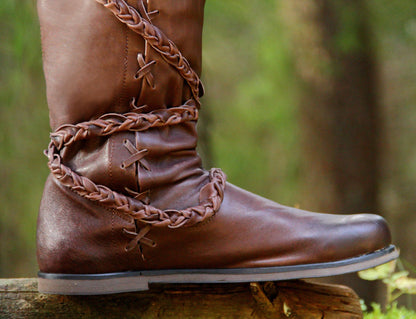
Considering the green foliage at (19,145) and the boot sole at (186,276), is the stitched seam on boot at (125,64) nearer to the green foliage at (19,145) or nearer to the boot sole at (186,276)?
the boot sole at (186,276)

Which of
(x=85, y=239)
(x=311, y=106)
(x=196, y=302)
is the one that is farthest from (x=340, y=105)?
(x=85, y=239)

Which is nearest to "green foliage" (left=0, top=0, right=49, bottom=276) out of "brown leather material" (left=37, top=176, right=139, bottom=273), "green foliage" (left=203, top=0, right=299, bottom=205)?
"green foliage" (left=203, top=0, right=299, bottom=205)

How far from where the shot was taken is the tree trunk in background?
3869mm

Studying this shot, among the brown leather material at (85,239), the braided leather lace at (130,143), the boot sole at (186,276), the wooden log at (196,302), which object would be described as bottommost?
the wooden log at (196,302)

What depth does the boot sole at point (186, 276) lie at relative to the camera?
4.57ft

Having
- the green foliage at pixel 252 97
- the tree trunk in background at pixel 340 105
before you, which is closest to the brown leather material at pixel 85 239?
the green foliage at pixel 252 97

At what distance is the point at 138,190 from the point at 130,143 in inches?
4.7

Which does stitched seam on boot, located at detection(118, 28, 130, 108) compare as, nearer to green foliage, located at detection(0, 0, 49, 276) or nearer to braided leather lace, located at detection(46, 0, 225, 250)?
braided leather lace, located at detection(46, 0, 225, 250)

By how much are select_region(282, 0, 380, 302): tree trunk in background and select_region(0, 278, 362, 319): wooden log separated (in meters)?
2.43

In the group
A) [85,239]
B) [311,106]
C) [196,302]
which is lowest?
[196,302]

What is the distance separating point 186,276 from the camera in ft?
4.72

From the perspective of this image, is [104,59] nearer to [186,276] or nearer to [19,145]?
[186,276]

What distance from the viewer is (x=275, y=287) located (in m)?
1.51

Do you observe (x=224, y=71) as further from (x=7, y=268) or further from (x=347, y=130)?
(x=7, y=268)
